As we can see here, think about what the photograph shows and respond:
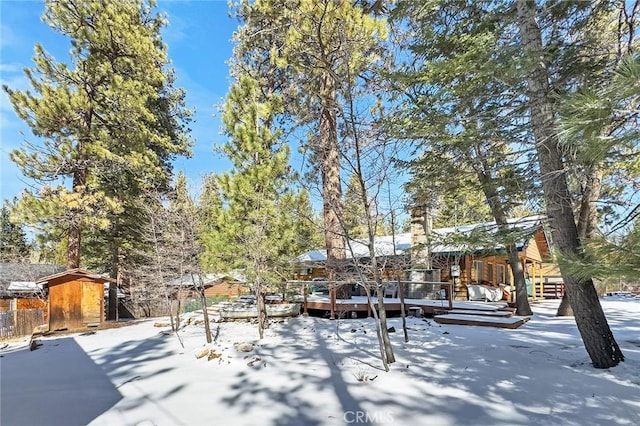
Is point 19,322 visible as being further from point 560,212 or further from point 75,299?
point 560,212

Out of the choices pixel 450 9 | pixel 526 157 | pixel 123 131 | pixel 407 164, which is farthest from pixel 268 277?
pixel 123 131

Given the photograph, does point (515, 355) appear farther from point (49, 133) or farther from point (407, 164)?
point (49, 133)

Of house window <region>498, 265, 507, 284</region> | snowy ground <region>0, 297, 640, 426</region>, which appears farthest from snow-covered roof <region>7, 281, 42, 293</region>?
house window <region>498, 265, 507, 284</region>

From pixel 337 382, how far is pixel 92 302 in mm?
10576

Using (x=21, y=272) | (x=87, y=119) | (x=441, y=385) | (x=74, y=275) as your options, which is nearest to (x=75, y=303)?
(x=74, y=275)

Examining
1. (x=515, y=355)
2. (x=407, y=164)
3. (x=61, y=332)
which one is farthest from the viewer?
(x=61, y=332)

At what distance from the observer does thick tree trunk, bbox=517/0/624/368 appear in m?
4.91

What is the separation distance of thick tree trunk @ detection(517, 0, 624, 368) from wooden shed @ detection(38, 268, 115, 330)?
507 inches

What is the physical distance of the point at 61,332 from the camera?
36.8 ft

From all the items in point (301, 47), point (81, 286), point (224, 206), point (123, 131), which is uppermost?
point (123, 131)

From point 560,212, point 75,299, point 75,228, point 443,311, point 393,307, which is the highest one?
point 75,228

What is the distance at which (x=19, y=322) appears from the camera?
40.7ft

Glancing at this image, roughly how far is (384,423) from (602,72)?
5.12 m

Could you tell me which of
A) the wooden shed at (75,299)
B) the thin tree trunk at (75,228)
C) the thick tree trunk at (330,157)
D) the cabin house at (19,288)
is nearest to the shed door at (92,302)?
the wooden shed at (75,299)
